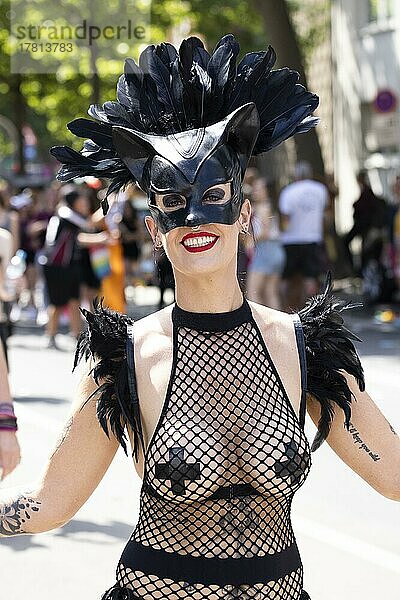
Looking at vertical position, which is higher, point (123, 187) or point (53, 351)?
point (123, 187)

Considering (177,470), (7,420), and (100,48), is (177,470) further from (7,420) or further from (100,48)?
(100,48)

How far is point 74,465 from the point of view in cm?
296

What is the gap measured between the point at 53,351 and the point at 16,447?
10.5 m

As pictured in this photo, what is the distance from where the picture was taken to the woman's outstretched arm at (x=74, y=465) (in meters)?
2.95

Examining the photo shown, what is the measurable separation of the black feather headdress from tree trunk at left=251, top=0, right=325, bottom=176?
17.5 meters

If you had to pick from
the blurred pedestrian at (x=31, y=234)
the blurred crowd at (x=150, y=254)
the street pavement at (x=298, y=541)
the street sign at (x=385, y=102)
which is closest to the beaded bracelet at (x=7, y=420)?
Answer: the street pavement at (x=298, y=541)

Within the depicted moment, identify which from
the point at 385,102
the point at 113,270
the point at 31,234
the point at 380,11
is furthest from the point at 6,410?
the point at 380,11

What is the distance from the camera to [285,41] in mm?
20609

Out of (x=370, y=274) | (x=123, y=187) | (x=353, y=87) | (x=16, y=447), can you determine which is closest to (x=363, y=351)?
(x=370, y=274)

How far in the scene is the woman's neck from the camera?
9.55 ft

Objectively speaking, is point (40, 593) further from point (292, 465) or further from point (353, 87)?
point (353, 87)

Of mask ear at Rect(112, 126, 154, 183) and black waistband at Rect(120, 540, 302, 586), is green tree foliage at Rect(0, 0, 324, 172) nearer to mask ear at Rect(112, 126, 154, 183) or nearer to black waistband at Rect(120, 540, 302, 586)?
mask ear at Rect(112, 126, 154, 183)

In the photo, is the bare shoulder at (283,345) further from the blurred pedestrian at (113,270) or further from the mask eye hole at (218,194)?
the blurred pedestrian at (113,270)

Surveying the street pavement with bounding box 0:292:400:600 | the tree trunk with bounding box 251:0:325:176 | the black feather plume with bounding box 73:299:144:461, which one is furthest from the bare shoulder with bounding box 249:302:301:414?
the tree trunk with bounding box 251:0:325:176
